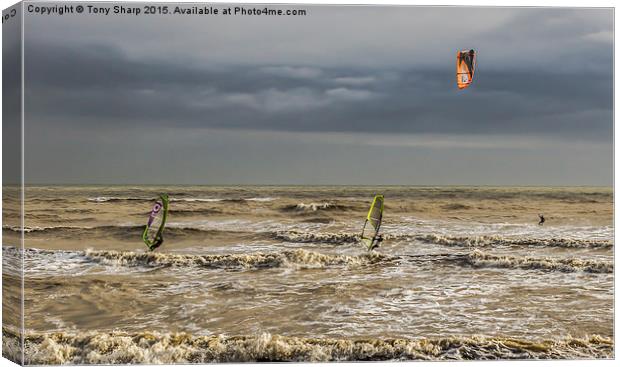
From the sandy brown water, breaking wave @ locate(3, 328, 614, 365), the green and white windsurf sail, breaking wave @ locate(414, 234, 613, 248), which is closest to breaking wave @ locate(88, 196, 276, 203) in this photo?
the sandy brown water

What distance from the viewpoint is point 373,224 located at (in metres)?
8.69

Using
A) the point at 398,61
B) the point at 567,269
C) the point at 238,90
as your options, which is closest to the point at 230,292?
the point at 238,90

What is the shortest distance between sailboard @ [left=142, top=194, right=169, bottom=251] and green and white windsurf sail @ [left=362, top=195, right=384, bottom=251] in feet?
7.05

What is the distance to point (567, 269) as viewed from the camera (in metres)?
8.70

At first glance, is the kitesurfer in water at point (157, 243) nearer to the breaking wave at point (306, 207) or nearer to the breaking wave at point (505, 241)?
the breaking wave at point (306, 207)

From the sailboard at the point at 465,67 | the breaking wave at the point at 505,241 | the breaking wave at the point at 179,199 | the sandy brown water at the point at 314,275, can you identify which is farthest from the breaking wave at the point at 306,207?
the sailboard at the point at 465,67

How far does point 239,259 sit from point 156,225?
946 millimetres

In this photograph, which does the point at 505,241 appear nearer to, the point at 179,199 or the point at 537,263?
the point at 537,263

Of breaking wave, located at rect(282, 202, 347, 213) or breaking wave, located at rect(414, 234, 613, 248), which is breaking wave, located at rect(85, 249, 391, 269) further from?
breaking wave, located at rect(414, 234, 613, 248)

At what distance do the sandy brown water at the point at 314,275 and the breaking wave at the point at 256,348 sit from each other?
0.6 inches

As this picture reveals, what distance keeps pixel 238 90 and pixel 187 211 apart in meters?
1.38

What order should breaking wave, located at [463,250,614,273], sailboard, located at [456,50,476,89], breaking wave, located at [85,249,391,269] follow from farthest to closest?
breaking wave, located at [463,250,614,273] < sailboard, located at [456,50,476,89] < breaking wave, located at [85,249,391,269]

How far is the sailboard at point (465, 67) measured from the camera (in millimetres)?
8477

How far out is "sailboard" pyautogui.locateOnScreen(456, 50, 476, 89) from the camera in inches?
334
